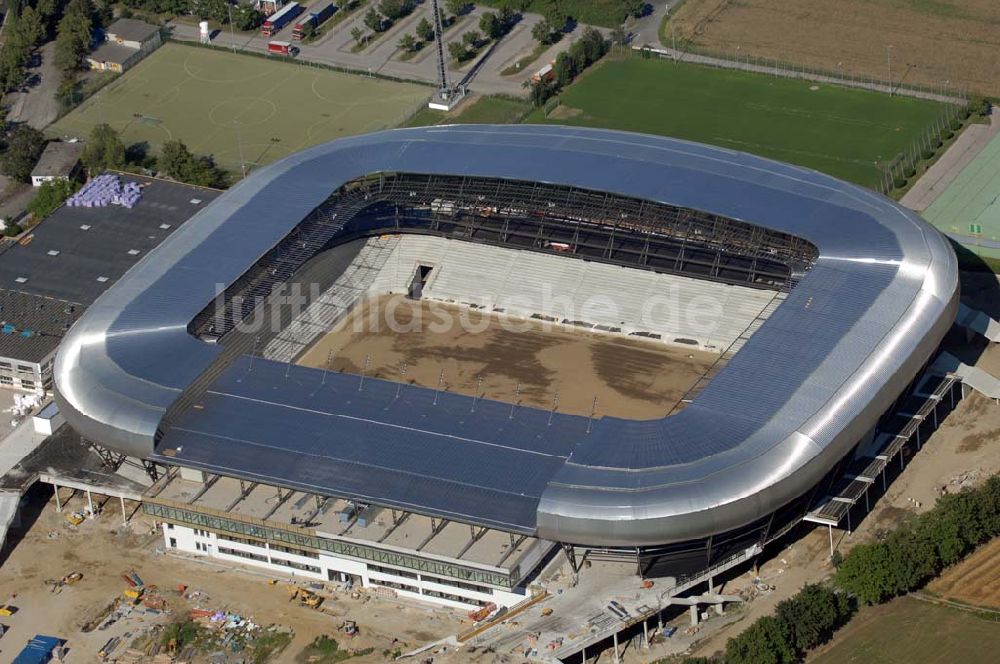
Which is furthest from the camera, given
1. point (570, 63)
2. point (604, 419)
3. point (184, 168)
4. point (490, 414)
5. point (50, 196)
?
point (570, 63)

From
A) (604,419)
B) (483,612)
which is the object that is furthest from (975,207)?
(483,612)

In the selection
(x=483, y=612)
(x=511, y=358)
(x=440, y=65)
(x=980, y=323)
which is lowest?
(x=483, y=612)

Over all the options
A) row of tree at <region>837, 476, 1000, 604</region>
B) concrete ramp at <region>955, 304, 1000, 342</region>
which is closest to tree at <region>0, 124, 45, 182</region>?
concrete ramp at <region>955, 304, 1000, 342</region>

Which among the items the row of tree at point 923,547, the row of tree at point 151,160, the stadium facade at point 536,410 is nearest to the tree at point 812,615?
the row of tree at point 923,547

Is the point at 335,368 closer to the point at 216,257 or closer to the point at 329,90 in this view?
the point at 216,257

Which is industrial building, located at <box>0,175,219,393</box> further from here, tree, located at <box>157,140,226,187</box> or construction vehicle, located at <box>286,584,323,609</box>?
construction vehicle, located at <box>286,584,323,609</box>

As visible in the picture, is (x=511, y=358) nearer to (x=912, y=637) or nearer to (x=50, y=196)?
(x=912, y=637)
